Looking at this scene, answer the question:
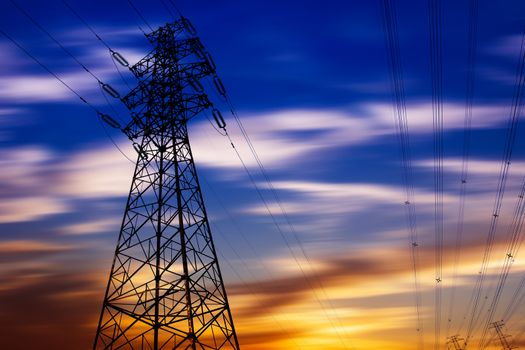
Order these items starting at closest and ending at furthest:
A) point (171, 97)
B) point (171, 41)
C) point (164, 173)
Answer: point (164, 173)
point (171, 97)
point (171, 41)

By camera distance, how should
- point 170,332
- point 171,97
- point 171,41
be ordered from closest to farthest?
point 170,332 < point 171,97 < point 171,41

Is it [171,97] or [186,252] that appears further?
[171,97]

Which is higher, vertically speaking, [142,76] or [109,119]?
[142,76]

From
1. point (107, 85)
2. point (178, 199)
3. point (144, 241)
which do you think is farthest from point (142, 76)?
point (144, 241)

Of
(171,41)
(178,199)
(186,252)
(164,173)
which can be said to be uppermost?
(171,41)

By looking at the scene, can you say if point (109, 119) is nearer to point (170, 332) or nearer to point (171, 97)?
point (171, 97)

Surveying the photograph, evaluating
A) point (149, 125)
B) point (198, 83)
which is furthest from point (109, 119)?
point (198, 83)

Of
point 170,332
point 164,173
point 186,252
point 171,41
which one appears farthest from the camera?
point 171,41

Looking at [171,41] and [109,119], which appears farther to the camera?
[171,41]

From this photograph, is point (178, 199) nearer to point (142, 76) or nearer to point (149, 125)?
point (149, 125)
